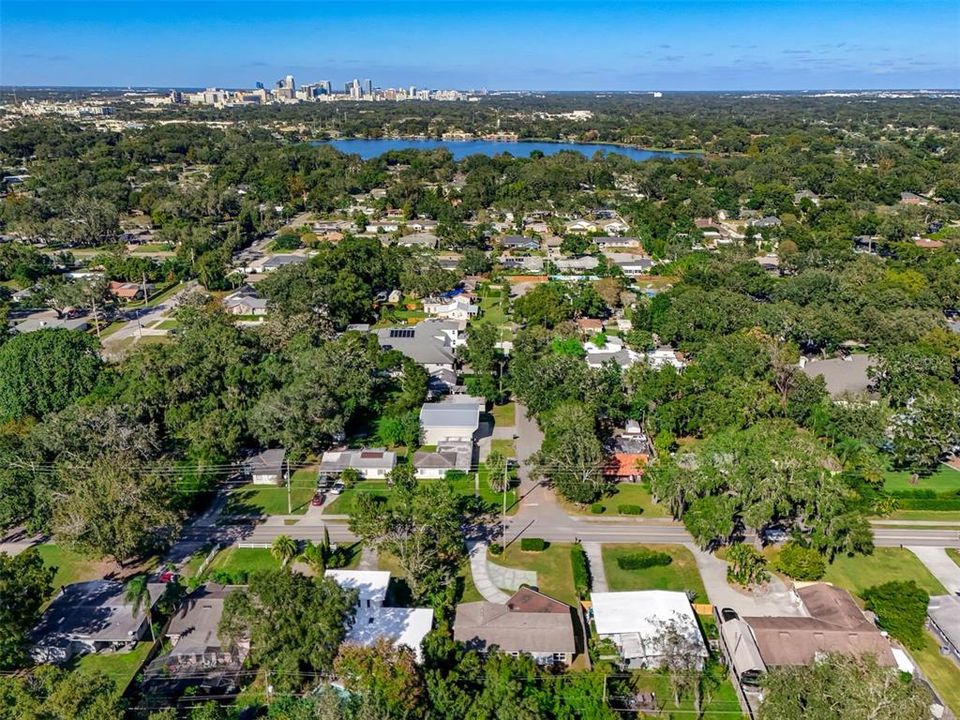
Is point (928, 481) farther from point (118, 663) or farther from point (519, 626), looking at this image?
point (118, 663)

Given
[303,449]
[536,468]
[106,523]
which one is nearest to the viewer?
[106,523]

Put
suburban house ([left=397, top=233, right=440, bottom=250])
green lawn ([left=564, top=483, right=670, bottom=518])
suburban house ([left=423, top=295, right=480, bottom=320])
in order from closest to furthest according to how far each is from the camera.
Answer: green lawn ([left=564, top=483, right=670, bottom=518]), suburban house ([left=423, top=295, right=480, bottom=320]), suburban house ([left=397, top=233, right=440, bottom=250])

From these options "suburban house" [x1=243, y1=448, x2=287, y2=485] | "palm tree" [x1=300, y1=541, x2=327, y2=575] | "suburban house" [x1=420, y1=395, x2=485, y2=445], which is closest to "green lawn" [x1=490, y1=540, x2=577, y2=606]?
"palm tree" [x1=300, y1=541, x2=327, y2=575]

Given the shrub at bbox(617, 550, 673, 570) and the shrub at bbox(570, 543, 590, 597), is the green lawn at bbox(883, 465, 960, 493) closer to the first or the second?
the shrub at bbox(617, 550, 673, 570)

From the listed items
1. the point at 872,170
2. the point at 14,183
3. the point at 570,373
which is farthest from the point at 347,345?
the point at 872,170

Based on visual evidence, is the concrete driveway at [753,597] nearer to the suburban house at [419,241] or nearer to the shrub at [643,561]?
the shrub at [643,561]

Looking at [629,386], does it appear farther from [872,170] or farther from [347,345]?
[872,170]

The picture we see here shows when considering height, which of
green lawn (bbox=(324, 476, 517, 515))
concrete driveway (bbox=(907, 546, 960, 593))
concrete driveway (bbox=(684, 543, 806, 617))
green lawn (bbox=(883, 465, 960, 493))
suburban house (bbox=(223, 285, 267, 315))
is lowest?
concrete driveway (bbox=(907, 546, 960, 593))
